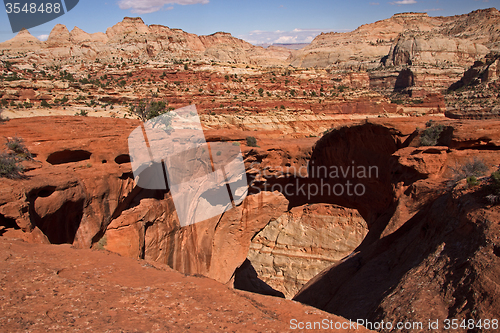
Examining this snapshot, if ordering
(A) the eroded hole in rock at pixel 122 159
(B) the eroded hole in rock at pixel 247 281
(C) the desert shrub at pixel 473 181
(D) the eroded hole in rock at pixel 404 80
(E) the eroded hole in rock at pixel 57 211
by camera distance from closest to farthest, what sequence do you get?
(C) the desert shrub at pixel 473 181 → (E) the eroded hole in rock at pixel 57 211 → (A) the eroded hole in rock at pixel 122 159 → (B) the eroded hole in rock at pixel 247 281 → (D) the eroded hole in rock at pixel 404 80

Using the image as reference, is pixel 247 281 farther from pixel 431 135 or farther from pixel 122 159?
pixel 431 135

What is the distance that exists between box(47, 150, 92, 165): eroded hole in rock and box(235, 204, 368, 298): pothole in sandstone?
14238 mm

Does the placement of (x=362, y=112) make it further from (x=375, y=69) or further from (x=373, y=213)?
(x=375, y=69)

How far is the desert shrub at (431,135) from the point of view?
11482 mm

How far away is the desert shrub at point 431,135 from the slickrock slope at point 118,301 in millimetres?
9268

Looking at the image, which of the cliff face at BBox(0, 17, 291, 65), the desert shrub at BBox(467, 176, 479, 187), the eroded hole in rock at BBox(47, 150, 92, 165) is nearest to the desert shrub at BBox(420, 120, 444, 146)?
the desert shrub at BBox(467, 176, 479, 187)

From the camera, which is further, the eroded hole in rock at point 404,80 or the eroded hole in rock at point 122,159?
the eroded hole in rock at point 404,80

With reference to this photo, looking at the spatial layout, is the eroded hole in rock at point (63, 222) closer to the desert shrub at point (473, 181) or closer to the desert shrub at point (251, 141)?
the desert shrub at point (251, 141)

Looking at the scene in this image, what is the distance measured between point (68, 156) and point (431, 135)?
13354 mm

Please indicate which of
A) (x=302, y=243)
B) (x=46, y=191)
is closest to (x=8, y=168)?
(x=46, y=191)

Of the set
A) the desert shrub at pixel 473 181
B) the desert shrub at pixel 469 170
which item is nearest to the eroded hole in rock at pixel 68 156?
the desert shrub at pixel 473 181

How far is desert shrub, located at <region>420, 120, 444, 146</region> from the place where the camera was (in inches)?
452

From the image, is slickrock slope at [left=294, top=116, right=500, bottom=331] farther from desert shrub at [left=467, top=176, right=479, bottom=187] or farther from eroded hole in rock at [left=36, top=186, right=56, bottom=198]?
eroded hole in rock at [left=36, top=186, right=56, bottom=198]

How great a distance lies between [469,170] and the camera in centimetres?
934
